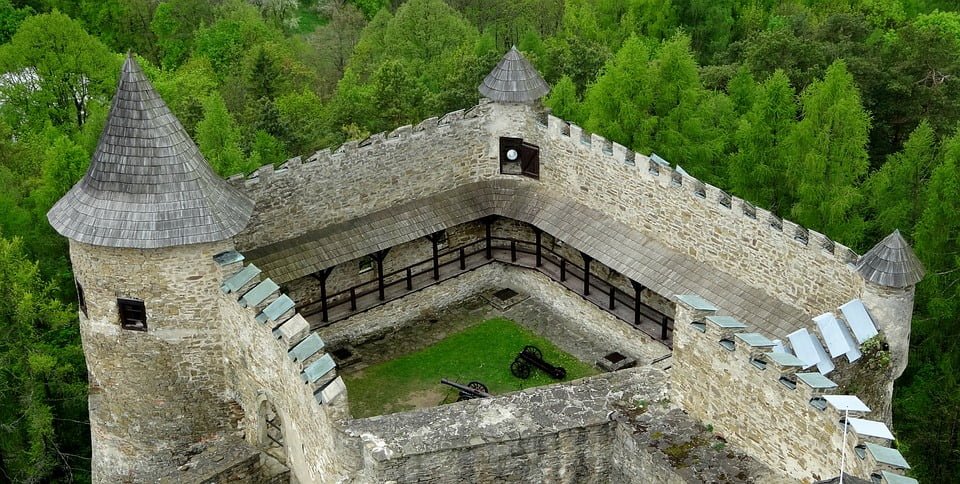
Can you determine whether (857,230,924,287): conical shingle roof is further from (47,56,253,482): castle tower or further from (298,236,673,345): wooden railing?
(47,56,253,482): castle tower

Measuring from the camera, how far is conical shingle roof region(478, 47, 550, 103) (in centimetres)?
3256

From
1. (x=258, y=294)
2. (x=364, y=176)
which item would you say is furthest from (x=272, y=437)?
(x=364, y=176)

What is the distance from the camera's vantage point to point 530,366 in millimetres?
30422

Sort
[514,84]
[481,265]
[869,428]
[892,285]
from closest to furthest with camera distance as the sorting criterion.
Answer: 1. [869,428]
2. [892,285]
3. [514,84]
4. [481,265]

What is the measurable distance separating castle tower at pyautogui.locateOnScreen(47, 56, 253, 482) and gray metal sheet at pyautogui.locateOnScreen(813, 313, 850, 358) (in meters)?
12.6

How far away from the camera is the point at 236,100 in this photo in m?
57.3

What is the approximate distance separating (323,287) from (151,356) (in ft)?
17.6

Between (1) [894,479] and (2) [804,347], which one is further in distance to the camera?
(2) [804,347]

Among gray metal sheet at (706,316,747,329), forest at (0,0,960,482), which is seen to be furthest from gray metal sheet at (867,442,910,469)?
forest at (0,0,960,482)

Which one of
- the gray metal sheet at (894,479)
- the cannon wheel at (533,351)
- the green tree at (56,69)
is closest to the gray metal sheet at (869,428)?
the gray metal sheet at (894,479)

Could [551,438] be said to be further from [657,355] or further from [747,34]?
[747,34]

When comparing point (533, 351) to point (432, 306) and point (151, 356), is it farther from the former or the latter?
point (151, 356)

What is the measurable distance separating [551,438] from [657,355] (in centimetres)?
556

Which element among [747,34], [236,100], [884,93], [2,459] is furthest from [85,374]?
[747,34]
